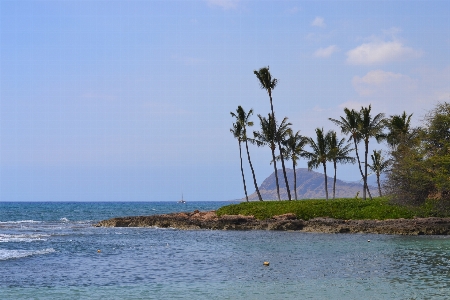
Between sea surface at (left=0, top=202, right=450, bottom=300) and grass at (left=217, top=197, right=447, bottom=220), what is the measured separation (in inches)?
349

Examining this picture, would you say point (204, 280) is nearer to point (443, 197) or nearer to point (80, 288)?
point (80, 288)

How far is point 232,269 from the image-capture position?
27672 mm

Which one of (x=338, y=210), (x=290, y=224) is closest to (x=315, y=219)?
(x=290, y=224)

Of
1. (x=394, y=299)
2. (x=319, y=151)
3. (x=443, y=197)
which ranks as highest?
(x=319, y=151)

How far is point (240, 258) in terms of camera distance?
32375 mm

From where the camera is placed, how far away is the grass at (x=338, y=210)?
51.8 meters

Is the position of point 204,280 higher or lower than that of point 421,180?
lower

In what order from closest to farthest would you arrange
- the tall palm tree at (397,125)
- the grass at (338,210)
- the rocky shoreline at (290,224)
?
the rocky shoreline at (290,224)
the grass at (338,210)
the tall palm tree at (397,125)

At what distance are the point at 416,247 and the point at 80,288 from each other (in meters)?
23.9

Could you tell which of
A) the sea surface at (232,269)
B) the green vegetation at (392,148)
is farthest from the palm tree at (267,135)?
the sea surface at (232,269)

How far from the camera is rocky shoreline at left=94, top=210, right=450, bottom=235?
1822 inches

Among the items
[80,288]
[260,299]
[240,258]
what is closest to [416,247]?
[240,258]

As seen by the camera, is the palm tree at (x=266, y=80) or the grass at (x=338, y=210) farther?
the palm tree at (x=266, y=80)

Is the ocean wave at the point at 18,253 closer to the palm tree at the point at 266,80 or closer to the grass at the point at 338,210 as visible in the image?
the grass at the point at 338,210
